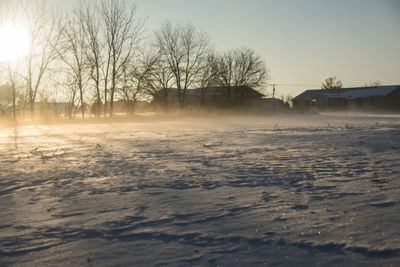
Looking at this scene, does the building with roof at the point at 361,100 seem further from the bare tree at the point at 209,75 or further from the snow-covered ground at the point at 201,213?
the snow-covered ground at the point at 201,213

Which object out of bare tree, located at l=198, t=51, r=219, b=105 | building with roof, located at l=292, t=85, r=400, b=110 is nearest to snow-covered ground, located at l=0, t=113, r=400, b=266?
bare tree, located at l=198, t=51, r=219, b=105

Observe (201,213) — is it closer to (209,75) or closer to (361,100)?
(209,75)

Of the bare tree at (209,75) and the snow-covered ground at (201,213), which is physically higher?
the bare tree at (209,75)

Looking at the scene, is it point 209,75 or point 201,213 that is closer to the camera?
point 201,213

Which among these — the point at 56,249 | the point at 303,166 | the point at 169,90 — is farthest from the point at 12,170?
the point at 169,90

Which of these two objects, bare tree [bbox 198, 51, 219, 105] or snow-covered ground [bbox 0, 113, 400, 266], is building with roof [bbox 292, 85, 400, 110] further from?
snow-covered ground [bbox 0, 113, 400, 266]

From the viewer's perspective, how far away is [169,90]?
1362 inches

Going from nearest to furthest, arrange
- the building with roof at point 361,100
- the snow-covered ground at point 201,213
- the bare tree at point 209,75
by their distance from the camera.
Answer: the snow-covered ground at point 201,213
the bare tree at point 209,75
the building with roof at point 361,100

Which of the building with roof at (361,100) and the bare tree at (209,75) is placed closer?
the bare tree at (209,75)

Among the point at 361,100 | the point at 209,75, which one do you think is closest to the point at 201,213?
the point at 209,75

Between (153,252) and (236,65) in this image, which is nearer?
(153,252)

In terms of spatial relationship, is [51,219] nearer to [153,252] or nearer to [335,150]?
[153,252]

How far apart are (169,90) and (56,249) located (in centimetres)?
3324

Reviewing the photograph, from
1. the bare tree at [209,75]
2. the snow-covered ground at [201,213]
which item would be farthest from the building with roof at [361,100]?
the snow-covered ground at [201,213]
